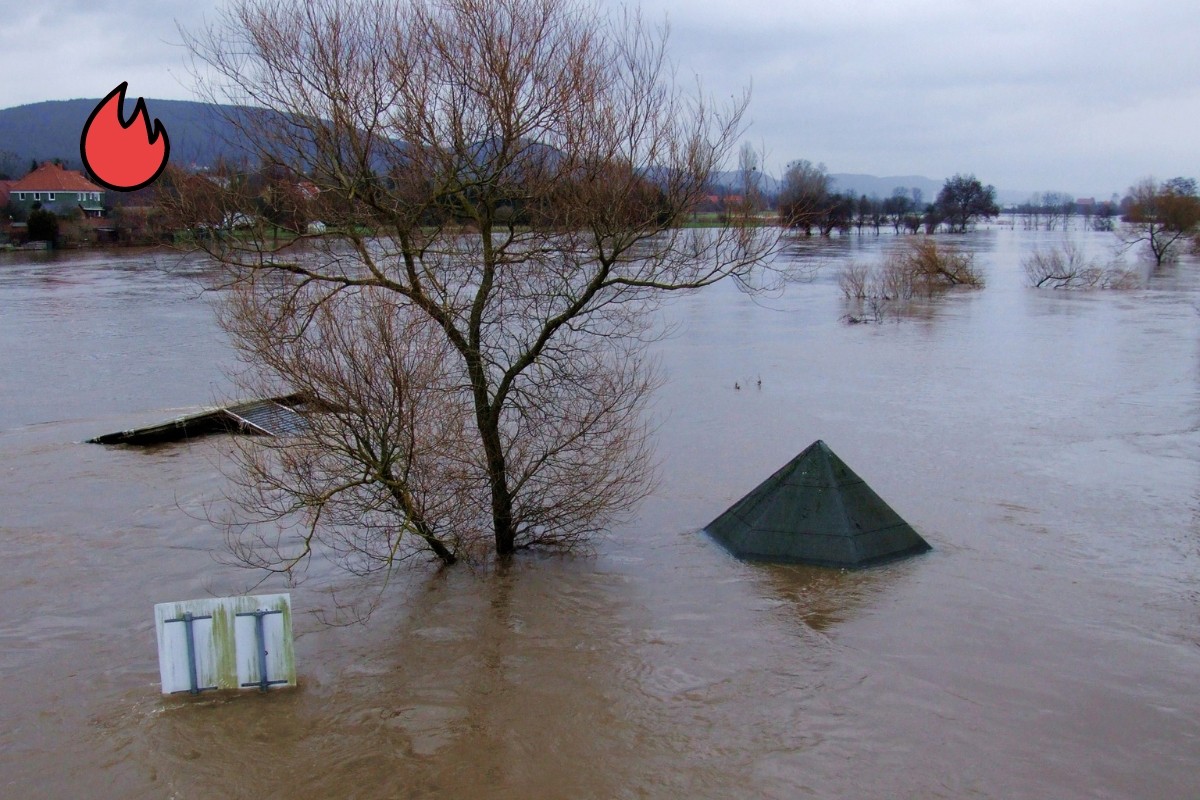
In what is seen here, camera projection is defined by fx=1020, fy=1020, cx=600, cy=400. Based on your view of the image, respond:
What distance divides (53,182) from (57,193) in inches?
136

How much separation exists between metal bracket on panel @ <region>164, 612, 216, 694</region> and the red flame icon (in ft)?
10.8

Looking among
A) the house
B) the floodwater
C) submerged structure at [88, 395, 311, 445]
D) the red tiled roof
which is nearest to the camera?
the floodwater

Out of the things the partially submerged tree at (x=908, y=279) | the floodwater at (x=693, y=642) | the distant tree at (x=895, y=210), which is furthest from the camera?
the distant tree at (x=895, y=210)

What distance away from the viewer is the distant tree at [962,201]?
108438 mm

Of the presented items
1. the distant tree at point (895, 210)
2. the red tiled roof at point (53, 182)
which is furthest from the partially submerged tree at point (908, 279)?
the distant tree at point (895, 210)

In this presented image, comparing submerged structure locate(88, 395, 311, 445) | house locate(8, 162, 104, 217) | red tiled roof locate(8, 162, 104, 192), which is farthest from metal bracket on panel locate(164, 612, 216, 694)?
red tiled roof locate(8, 162, 104, 192)

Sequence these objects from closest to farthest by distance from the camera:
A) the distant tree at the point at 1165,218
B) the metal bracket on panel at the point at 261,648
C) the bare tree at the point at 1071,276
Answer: the metal bracket on panel at the point at 261,648, the bare tree at the point at 1071,276, the distant tree at the point at 1165,218

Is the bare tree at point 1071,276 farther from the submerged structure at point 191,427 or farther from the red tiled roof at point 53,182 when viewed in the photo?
the red tiled roof at point 53,182

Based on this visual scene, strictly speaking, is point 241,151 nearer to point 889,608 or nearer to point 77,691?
point 77,691

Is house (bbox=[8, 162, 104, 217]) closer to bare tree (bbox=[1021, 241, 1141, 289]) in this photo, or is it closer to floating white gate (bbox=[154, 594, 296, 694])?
bare tree (bbox=[1021, 241, 1141, 289])

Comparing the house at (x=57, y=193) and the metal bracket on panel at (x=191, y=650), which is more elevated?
the house at (x=57, y=193)

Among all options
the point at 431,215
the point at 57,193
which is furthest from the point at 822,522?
the point at 57,193

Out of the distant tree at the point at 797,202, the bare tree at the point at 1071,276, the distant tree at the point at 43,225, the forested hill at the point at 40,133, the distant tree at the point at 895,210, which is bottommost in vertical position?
the bare tree at the point at 1071,276

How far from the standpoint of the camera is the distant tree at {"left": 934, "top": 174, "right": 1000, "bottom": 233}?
108438 millimetres
